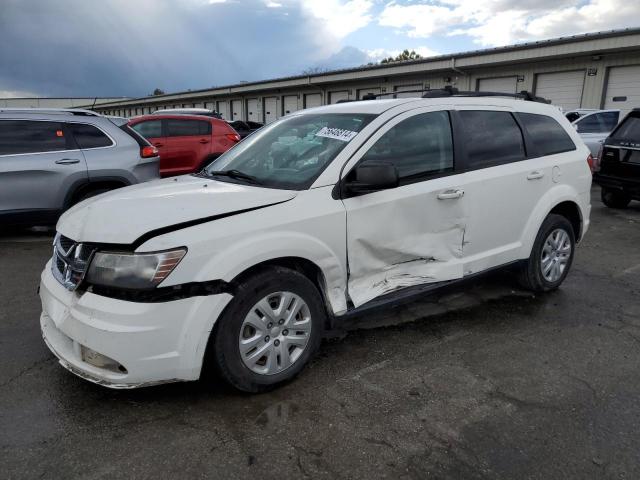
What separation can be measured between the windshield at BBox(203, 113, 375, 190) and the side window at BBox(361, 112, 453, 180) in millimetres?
201

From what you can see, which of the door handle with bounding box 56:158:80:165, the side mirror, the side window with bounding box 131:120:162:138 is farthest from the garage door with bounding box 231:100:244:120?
the side mirror

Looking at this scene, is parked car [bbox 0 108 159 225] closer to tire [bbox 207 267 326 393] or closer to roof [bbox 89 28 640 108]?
tire [bbox 207 267 326 393]

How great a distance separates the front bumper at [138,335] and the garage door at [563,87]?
57.1 feet

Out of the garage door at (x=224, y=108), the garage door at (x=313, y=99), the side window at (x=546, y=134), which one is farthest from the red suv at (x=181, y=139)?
the garage door at (x=224, y=108)

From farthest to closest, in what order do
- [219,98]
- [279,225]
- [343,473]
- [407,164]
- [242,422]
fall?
[219,98], [407,164], [279,225], [242,422], [343,473]

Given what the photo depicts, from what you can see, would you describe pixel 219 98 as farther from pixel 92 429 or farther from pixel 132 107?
pixel 92 429

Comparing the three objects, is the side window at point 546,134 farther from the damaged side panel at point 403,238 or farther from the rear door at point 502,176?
the damaged side panel at point 403,238

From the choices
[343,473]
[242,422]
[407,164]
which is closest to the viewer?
[343,473]

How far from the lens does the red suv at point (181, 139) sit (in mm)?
9836

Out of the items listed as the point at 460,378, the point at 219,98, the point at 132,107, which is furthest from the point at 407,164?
the point at 132,107

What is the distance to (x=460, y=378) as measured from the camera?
10.4 ft

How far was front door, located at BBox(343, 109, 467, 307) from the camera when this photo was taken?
3270mm

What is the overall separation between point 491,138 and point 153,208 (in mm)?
2744

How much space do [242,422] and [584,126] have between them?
11781 millimetres
